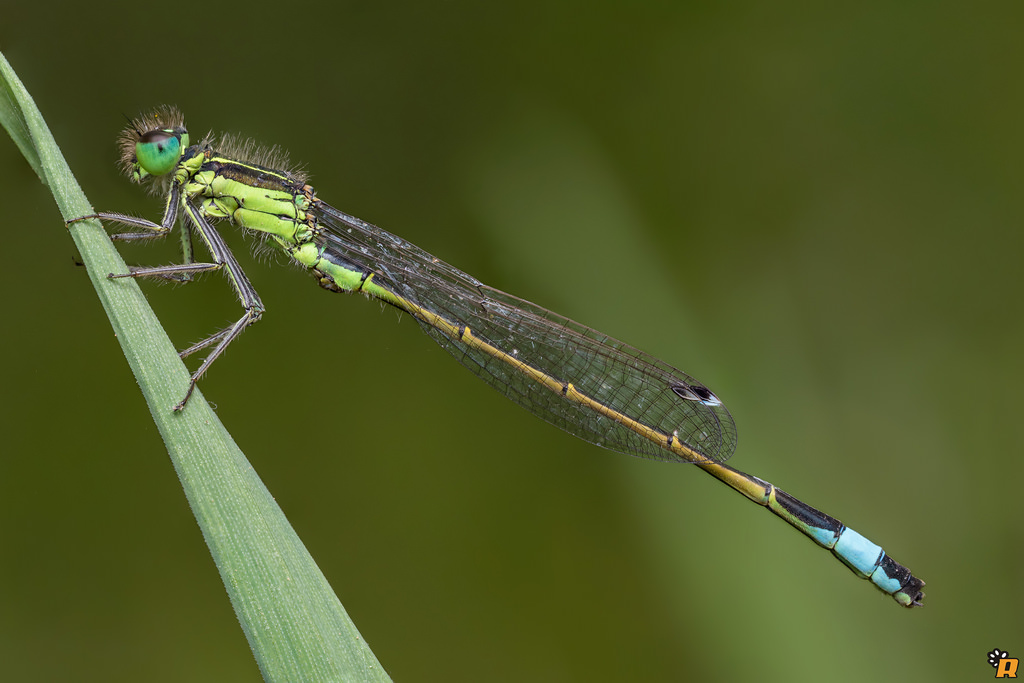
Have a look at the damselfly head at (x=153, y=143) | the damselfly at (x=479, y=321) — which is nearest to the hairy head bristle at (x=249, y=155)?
the damselfly at (x=479, y=321)

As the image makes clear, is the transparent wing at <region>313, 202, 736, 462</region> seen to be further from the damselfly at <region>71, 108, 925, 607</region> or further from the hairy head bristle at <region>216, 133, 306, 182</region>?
the hairy head bristle at <region>216, 133, 306, 182</region>

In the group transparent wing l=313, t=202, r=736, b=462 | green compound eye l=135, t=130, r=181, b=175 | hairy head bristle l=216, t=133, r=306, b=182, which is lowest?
transparent wing l=313, t=202, r=736, b=462

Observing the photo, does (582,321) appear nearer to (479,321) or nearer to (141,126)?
(479,321)

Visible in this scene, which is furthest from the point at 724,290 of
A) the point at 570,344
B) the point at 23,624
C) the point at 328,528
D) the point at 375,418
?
the point at 23,624

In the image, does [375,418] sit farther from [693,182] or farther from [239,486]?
[693,182]

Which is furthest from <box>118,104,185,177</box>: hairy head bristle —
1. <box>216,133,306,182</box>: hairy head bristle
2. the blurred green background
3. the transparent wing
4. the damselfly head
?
the transparent wing

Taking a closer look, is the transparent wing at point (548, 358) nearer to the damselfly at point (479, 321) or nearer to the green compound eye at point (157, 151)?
the damselfly at point (479, 321)

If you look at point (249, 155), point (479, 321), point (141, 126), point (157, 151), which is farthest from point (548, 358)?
point (141, 126)
